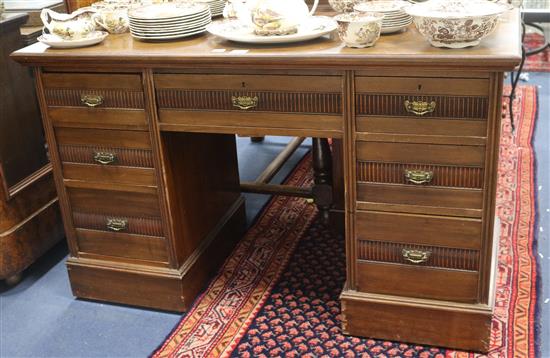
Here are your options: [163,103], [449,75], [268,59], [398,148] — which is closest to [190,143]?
[163,103]

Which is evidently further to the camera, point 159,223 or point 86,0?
point 86,0

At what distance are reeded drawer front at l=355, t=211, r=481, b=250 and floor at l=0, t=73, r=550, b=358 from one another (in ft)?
1.48

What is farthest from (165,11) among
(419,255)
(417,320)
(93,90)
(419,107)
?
(417,320)

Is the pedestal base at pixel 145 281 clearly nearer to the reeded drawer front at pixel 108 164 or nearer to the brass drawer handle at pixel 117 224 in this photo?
the brass drawer handle at pixel 117 224

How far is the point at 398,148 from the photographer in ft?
5.90

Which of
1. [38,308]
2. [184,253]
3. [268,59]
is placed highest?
[268,59]

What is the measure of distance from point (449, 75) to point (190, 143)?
0.92 m

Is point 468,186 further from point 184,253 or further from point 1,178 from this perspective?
point 1,178

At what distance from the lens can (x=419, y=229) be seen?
73.8 inches

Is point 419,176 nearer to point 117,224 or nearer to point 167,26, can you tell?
point 167,26

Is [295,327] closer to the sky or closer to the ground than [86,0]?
closer to the ground

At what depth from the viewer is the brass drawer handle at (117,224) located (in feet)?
7.22

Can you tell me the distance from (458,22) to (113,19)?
1093mm

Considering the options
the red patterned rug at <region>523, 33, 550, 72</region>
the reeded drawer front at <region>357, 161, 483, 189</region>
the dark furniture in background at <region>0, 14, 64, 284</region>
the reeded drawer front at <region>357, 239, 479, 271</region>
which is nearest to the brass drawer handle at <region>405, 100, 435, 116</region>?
the reeded drawer front at <region>357, 161, 483, 189</region>
